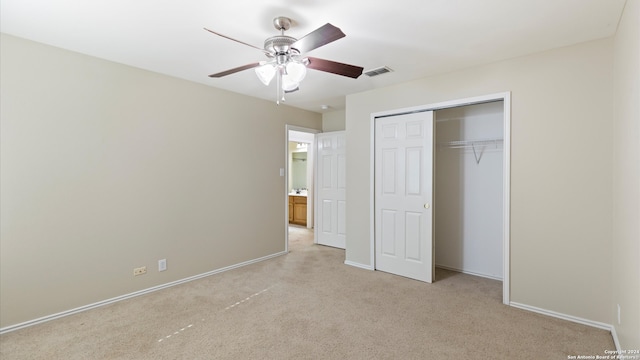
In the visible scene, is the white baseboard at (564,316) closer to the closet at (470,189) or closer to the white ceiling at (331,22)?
the closet at (470,189)

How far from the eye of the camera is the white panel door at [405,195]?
3.53 metres

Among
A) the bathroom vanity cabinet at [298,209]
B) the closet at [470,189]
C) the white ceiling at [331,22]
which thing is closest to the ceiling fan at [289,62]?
the white ceiling at [331,22]

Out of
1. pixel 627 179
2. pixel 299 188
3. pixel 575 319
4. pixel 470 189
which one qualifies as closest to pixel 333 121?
pixel 470 189

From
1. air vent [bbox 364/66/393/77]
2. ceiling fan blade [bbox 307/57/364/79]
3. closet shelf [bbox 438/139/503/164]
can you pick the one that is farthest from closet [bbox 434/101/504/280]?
ceiling fan blade [bbox 307/57/364/79]

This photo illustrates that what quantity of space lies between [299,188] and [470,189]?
208 inches

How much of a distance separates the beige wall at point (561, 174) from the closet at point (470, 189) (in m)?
0.76

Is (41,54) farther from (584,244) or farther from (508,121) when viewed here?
(584,244)

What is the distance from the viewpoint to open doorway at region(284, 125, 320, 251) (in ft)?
16.6

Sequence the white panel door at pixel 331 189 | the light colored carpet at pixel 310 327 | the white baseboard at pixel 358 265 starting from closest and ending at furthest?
the light colored carpet at pixel 310 327, the white baseboard at pixel 358 265, the white panel door at pixel 331 189

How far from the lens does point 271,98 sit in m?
4.39

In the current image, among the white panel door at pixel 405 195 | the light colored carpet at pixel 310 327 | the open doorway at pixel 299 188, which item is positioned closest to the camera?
the light colored carpet at pixel 310 327

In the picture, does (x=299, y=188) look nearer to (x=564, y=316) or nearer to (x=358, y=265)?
(x=358, y=265)

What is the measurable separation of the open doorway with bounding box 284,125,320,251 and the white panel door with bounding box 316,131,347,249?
343mm

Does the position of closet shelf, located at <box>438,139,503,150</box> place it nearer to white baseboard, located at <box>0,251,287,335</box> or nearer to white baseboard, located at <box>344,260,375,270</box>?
white baseboard, located at <box>344,260,375,270</box>
